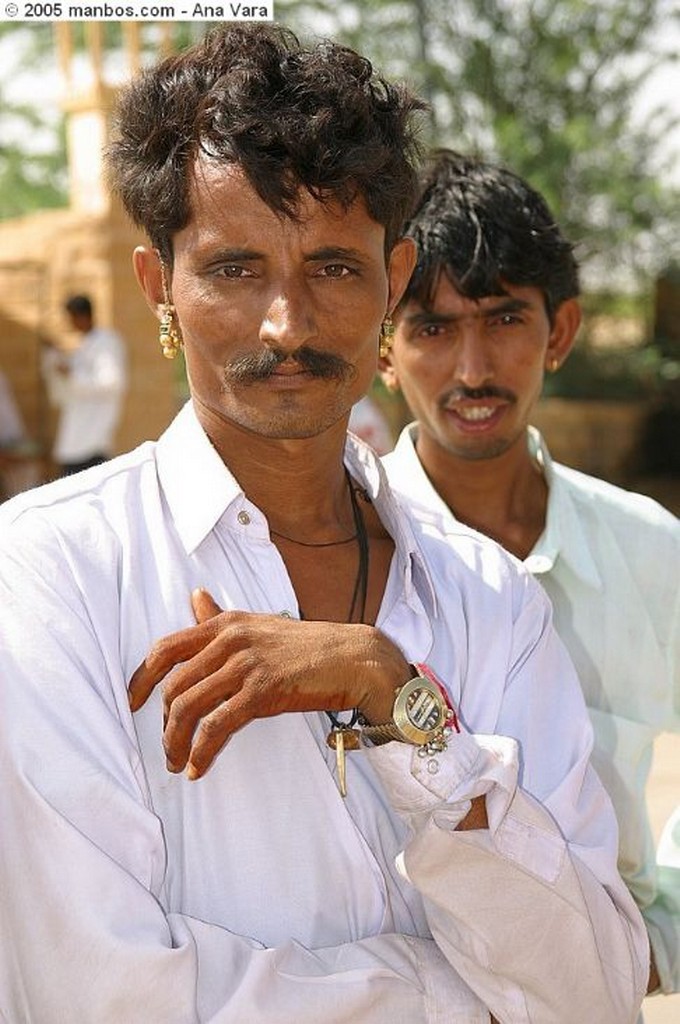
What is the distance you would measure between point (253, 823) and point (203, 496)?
46cm

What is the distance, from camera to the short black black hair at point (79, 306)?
1107cm

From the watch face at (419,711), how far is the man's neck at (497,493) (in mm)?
1244

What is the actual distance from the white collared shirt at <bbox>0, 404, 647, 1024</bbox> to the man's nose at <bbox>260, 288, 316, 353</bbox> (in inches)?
8.2

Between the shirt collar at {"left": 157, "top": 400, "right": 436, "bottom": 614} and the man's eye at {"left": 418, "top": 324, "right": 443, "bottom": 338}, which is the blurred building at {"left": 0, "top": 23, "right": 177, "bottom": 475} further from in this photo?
the shirt collar at {"left": 157, "top": 400, "right": 436, "bottom": 614}

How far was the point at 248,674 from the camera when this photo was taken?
1980 mm

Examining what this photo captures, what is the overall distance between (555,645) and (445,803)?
45 centimetres

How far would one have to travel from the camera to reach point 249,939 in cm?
207

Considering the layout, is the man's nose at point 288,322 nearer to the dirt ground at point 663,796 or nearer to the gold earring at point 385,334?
the gold earring at point 385,334

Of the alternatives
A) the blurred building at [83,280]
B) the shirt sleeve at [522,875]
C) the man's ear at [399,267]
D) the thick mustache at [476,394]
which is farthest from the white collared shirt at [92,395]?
the shirt sleeve at [522,875]

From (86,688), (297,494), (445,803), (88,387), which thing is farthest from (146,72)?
(88,387)

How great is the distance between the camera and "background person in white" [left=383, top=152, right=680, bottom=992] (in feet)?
10.1

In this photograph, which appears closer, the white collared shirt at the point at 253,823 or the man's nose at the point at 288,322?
the white collared shirt at the point at 253,823

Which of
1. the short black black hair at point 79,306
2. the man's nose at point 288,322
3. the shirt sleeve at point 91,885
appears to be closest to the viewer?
the shirt sleeve at point 91,885

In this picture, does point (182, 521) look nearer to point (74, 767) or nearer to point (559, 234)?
point (74, 767)
